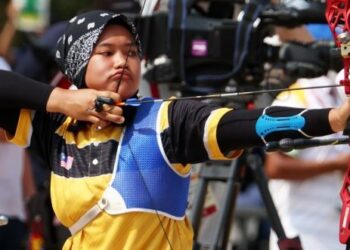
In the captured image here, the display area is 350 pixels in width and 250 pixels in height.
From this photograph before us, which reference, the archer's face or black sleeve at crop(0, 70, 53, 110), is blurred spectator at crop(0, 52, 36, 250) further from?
the archer's face

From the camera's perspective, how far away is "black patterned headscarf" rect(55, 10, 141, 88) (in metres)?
3.36

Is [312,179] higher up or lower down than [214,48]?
lower down

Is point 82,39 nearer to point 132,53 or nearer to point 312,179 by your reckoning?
point 132,53

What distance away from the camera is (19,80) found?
11.4 ft

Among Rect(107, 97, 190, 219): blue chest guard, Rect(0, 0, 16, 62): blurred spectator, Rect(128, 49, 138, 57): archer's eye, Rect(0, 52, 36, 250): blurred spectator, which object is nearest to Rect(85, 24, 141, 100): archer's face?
Rect(128, 49, 138, 57): archer's eye

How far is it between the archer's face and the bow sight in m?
1.17

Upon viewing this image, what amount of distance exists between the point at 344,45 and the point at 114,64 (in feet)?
2.47

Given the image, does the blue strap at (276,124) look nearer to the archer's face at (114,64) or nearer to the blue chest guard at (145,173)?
the blue chest guard at (145,173)

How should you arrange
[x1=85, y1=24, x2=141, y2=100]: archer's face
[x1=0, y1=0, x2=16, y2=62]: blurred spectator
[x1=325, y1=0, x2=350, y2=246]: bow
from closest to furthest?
[x1=325, y1=0, x2=350, y2=246]: bow, [x1=85, y1=24, x2=141, y2=100]: archer's face, [x1=0, y1=0, x2=16, y2=62]: blurred spectator

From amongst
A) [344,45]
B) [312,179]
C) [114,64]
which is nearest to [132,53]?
[114,64]

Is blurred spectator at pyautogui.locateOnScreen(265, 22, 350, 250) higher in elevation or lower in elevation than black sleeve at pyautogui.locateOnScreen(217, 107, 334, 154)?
lower

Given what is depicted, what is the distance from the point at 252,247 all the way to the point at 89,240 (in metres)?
3.72

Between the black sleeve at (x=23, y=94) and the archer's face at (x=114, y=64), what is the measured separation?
136 mm

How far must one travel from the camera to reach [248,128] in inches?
120
